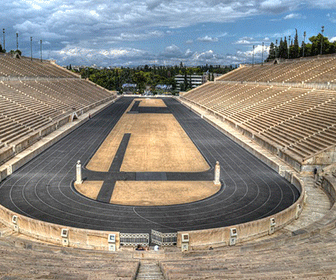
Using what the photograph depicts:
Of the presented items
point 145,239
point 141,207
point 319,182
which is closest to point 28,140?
point 141,207

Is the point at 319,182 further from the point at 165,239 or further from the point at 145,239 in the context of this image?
the point at 145,239

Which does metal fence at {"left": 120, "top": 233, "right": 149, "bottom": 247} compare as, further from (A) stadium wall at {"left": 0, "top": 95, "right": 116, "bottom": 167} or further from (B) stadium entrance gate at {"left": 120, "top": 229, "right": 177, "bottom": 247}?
(A) stadium wall at {"left": 0, "top": 95, "right": 116, "bottom": 167}

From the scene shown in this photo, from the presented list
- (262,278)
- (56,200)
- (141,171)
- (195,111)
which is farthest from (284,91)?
(262,278)

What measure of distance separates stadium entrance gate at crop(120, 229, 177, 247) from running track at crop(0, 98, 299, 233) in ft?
4.16

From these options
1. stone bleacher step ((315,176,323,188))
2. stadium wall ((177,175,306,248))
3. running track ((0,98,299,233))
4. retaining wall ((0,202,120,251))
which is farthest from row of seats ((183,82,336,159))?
retaining wall ((0,202,120,251))

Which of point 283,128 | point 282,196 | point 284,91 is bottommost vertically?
point 282,196

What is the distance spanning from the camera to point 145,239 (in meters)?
12.1

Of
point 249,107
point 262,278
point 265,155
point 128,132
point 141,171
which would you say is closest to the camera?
point 262,278

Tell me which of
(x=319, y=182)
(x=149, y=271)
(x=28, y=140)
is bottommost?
(x=319, y=182)

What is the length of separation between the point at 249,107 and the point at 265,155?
1965 centimetres

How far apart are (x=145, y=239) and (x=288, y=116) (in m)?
24.7

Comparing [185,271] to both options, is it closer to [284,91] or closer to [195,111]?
[284,91]

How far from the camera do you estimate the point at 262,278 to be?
26.2 ft

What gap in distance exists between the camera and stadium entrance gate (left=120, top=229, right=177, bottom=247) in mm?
12055
